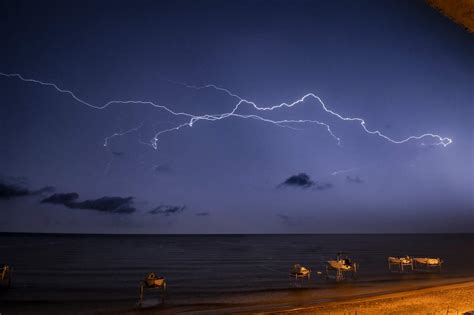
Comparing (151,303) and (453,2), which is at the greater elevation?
(453,2)

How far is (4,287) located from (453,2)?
1046 inches

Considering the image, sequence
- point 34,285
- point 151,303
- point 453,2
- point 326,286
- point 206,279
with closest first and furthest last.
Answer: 1. point 453,2
2. point 151,303
3. point 326,286
4. point 34,285
5. point 206,279

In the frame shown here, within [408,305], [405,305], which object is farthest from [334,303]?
[408,305]

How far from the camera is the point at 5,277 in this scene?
21.3 metres

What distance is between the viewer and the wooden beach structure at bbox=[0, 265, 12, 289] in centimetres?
2092

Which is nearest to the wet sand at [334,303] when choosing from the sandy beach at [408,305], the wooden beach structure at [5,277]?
the sandy beach at [408,305]

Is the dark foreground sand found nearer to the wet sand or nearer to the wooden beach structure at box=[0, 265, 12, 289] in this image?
the wet sand

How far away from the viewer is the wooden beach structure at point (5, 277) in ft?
68.6

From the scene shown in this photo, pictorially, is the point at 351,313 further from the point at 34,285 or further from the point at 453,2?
the point at 34,285

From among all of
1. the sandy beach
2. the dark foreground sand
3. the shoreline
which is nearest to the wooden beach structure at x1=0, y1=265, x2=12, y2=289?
the dark foreground sand

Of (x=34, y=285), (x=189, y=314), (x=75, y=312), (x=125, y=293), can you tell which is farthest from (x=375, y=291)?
(x=34, y=285)

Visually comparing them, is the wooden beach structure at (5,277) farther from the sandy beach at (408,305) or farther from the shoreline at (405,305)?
the sandy beach at (408,305)

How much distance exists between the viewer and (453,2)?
3.13 metres

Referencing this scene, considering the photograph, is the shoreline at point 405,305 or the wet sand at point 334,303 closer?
the shoreline at point 405,305
